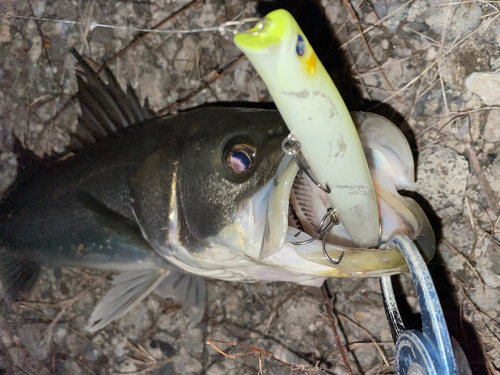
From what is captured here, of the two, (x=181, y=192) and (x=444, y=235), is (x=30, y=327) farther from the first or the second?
(x=444, y=235)

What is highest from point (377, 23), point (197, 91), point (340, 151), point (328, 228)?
point (340, 151)

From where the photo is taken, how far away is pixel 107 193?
2.34 meters

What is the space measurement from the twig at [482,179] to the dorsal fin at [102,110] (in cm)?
214

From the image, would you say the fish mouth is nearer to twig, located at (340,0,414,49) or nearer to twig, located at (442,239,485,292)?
twig, located at (442,239,485,292)

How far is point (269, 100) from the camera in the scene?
275 centimetres

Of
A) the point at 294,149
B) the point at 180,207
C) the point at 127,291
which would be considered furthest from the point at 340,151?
the point at 127,291

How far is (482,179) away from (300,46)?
198cm

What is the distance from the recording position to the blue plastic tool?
1.43 m

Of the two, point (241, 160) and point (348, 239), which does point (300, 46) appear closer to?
point (241, 160)

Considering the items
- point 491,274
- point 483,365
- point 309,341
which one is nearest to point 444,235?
point 491,274

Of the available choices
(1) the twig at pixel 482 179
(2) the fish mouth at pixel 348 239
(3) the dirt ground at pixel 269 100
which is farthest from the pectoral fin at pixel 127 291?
(1) the twig at pixel 482 179

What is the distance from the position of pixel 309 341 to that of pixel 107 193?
1732 millimetres

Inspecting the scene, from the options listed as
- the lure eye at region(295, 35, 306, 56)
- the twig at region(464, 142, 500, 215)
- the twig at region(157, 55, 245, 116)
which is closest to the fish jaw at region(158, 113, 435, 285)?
the lure eye at region(295, 35, 306, 56)

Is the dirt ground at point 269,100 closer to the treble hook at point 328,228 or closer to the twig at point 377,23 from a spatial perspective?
the twig at point 377,23
